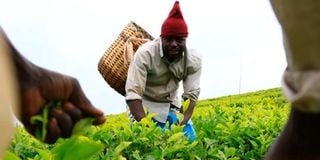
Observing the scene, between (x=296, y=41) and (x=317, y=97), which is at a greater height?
(x=296, y=41)

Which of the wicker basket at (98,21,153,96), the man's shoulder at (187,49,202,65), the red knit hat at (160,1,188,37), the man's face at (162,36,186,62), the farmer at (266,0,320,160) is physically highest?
the farmer at (266,0,320,160)

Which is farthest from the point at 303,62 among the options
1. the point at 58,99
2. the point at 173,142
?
the point at 173,142

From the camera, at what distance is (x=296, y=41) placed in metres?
1.77

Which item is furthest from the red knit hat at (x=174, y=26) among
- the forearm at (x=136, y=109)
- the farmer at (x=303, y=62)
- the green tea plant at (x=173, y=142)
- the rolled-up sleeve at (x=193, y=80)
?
the farmer at (x=303, y=62)

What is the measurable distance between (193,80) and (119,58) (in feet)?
4.45

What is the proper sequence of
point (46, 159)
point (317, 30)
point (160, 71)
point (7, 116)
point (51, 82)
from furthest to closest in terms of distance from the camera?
point (160, 71) < point (46, 159) < point (317, 30) < point (51, 82) < point (7, 116)

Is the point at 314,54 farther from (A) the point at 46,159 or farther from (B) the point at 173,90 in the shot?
(B) the point at 173,90

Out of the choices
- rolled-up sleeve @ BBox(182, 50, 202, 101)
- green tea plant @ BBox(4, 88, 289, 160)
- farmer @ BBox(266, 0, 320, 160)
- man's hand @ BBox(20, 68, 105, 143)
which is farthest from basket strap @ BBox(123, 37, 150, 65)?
man's hand @ BBox(20, 68, 105, 143)

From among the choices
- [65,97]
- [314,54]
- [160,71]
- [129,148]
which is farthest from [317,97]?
[160,71]

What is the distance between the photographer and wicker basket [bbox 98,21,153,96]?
7137 millimetres

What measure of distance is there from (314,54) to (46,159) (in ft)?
2.52

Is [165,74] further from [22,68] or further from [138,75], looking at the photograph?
[22,68]

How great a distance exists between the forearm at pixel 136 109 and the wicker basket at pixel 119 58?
1443 mm

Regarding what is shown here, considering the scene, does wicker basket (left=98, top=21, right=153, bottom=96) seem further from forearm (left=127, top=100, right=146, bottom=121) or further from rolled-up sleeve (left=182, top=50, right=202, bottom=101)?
forearm (left=127, top=100, right=146, bottom=121)
